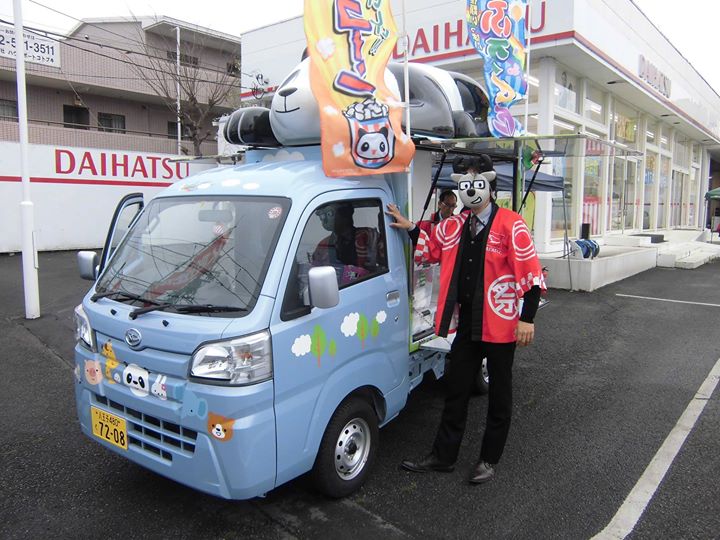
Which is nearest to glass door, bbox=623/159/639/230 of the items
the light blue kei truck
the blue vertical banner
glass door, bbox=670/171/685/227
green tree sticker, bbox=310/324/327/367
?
glass door, bbox=670/171/685/227

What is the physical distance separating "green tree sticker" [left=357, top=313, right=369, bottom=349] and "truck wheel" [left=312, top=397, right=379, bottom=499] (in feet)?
1.12

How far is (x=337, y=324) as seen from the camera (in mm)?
2889

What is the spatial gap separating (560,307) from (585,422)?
447 centimetres

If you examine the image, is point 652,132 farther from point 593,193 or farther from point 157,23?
point 157,23

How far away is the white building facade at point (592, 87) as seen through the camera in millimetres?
10898

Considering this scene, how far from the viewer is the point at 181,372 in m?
2.49

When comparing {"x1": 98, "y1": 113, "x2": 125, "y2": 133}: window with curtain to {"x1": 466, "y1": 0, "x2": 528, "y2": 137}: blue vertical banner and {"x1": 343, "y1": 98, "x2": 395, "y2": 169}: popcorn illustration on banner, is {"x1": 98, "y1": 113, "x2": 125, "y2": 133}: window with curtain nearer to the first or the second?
{"x1": 466, "y1": 0, "x2": 528, "y2": 137}: blue vertical banner

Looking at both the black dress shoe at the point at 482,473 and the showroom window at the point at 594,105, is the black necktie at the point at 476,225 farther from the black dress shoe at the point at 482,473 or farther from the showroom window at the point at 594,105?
the showroom window at the point at 594,105

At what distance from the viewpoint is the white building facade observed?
35.8 feet

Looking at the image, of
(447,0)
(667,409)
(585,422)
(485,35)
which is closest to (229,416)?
(585,422)

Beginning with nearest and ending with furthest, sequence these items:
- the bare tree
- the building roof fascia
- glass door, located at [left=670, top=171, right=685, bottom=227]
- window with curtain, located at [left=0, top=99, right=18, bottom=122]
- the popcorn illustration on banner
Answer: the popcorn illustration on banner → window with curtain, located at [left=0, top=99, right=18, bottom=122] → the bare tree → the building roof fascia → glass door, located at [left=670, top=171, right=685, bottom=227]

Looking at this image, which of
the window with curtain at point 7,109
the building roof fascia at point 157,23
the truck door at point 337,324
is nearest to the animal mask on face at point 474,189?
the truck door at point 337,324

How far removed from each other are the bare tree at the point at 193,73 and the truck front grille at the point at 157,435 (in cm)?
1493

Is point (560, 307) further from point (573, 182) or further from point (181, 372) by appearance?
point (181, 372)
